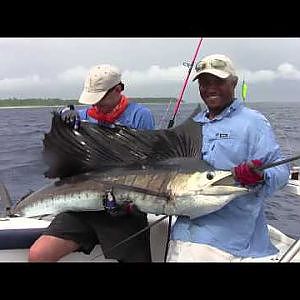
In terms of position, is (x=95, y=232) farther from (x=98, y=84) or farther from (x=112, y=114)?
(x=98, y=84)

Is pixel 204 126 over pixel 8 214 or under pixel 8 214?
over

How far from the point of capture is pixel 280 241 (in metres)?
3.05

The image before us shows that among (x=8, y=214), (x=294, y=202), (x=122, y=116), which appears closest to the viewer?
(x=122, y=116)

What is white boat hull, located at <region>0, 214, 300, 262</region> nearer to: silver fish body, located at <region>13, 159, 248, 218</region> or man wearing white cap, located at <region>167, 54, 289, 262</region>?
silver fish body, located at <region>13, 159, 248, 218</region>

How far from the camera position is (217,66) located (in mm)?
2443

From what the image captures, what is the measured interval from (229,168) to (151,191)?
40 centimetres

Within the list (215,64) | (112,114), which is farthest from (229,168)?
(112,114)

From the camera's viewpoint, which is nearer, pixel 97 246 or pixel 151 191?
pixel 151 191

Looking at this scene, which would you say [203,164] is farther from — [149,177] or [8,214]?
[8,214]

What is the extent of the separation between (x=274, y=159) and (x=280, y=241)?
0.90m

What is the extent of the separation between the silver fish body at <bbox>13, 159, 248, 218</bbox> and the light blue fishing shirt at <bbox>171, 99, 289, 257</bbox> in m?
0.08

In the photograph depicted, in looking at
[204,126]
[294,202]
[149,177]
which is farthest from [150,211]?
[294,202]
